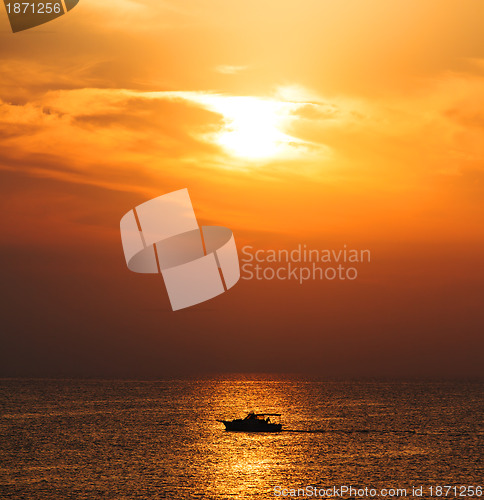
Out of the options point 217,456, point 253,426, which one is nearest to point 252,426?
point 253,426

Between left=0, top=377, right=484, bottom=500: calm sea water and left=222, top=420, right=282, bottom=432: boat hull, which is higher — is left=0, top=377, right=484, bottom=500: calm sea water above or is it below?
below

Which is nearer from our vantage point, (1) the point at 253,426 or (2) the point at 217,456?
(2) the point at 217,456

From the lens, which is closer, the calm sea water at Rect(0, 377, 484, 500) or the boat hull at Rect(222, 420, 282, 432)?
the calm sea water at Rect(0, 377, 484, 500)

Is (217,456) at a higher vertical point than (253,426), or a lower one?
lower

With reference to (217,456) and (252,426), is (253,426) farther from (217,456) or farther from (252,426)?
(217,456)

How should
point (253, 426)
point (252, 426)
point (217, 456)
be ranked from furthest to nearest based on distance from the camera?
point (252, 426) → point (253, 426) → point (217, 456)

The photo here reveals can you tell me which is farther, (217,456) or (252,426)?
(252,426)

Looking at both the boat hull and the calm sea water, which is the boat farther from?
the calm sea water

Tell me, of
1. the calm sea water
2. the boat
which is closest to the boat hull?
the boat

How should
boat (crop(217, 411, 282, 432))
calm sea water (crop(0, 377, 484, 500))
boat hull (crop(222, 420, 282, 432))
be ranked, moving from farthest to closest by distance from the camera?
boat (crop(217, 411, 282, 432)), boat hull (crop(222, 420, 282, 432)), calm sea water (crop(0, 377, 484, 500))

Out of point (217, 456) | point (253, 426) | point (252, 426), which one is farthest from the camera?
point (252, 426)

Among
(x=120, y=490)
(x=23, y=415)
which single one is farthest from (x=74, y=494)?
(x=23, y=415)

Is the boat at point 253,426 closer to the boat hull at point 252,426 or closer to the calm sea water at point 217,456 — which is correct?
the boat hull at point 252,426

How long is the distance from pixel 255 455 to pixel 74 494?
3684cm
